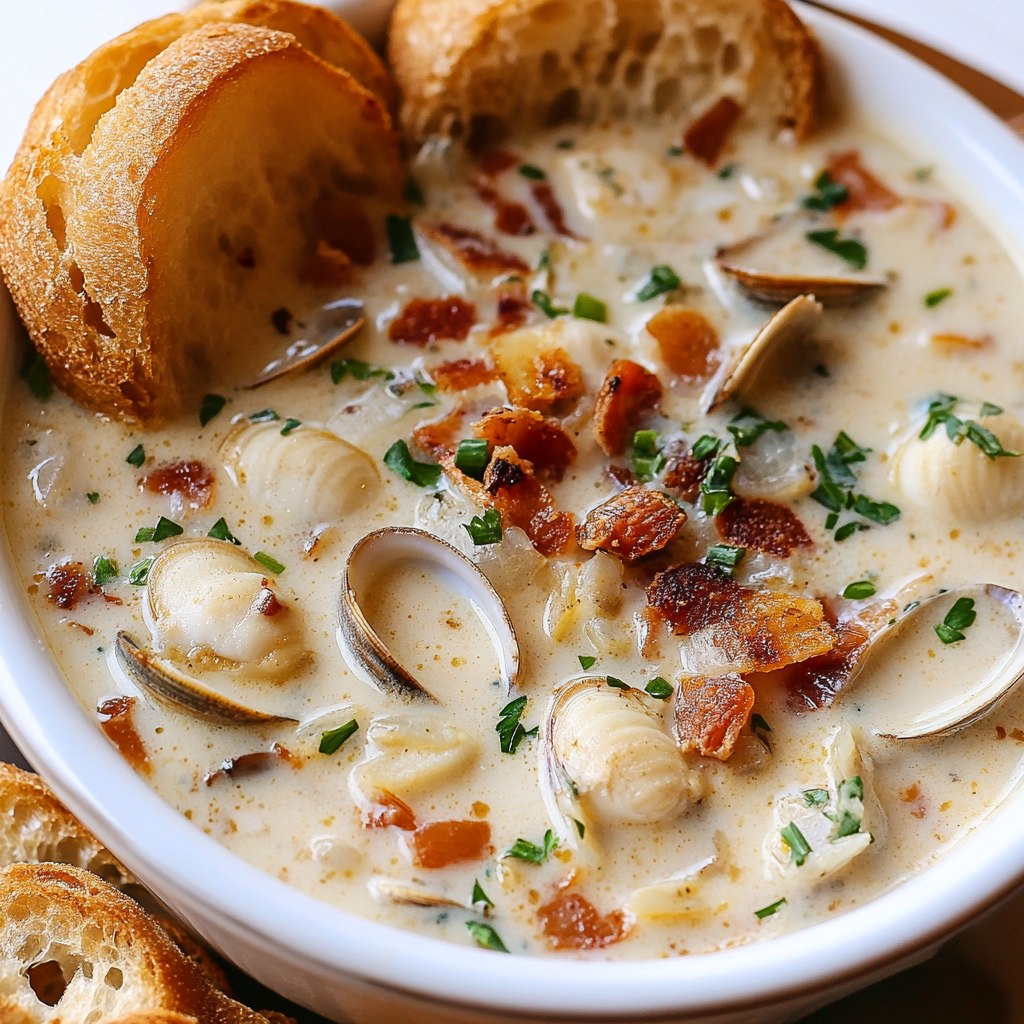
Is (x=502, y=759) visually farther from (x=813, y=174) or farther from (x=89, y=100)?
(x=813, y=174)

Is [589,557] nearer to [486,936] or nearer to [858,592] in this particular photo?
[858,592]

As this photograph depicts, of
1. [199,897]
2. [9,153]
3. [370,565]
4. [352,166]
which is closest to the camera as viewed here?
[199,897]

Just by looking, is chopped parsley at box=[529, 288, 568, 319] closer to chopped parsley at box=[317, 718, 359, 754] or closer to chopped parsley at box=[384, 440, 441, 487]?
chopped parsley at box=[384, 440, 441, 487]

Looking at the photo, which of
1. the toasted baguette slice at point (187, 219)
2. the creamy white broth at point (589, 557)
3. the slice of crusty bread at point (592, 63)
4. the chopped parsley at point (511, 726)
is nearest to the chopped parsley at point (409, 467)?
the creamy white broth at point (589, 557)

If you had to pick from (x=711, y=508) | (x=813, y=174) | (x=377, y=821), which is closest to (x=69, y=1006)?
(x=377, y=821)

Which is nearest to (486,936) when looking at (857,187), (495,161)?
(495,161)

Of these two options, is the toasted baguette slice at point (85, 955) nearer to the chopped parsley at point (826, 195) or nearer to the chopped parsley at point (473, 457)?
the chopped parsley at point (473, 457)
